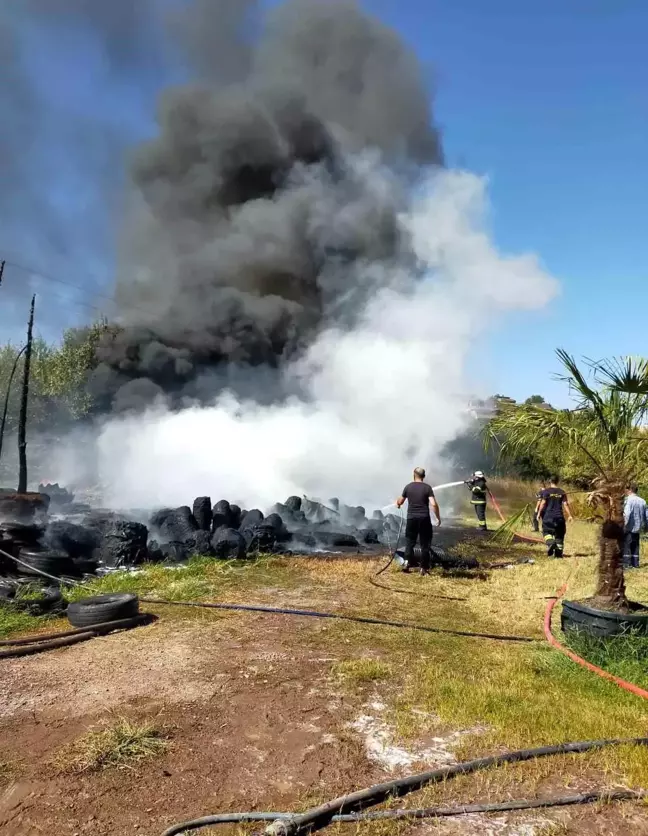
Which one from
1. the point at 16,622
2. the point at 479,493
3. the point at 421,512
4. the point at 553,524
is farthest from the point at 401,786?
the point at 479,493

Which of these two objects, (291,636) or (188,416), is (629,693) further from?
(188,416)

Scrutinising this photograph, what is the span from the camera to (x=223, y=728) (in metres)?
4.14

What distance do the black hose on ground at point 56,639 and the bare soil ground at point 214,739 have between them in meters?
0.15

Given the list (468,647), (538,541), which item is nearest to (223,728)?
(468,647)

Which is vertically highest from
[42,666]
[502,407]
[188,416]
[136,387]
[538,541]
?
[136,387]

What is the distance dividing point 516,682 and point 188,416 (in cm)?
2369

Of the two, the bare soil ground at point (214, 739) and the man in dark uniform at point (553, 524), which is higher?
the man in dark uniform at point (553, 524)

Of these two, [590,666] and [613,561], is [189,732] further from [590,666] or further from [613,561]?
[613,561]

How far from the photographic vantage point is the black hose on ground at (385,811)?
9.65 feet

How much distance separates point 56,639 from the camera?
6.05 metres

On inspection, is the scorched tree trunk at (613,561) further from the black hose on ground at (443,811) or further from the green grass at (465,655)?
the black hose on ground at (443,811)

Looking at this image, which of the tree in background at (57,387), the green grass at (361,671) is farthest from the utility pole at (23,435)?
the green grass at (361,671)

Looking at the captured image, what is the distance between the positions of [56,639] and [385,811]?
14.3 feet

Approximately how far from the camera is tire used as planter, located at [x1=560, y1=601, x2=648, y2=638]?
5.50 metres
